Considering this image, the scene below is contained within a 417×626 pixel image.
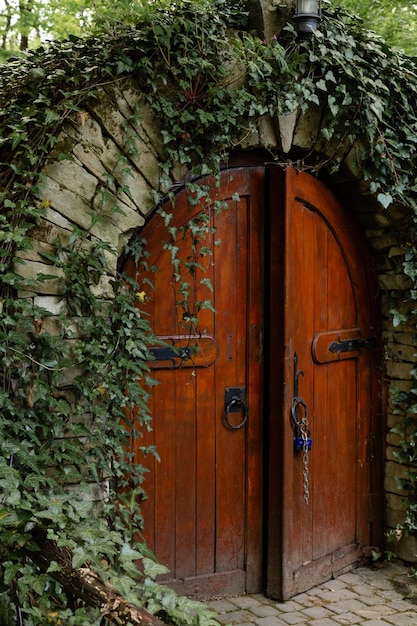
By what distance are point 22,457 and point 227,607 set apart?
1.63 meters

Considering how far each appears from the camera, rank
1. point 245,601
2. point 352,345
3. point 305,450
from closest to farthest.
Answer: point 245,601
point 305,450
point 352,345

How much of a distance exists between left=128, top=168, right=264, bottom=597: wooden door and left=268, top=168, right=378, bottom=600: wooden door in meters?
0.12

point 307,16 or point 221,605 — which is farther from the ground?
point 307,16

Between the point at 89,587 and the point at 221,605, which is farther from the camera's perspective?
the point at 221,605

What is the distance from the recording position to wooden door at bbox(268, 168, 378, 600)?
4.03 m

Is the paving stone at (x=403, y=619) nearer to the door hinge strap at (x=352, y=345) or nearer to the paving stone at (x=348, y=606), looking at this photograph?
the paving stone at (x=348, y=606)

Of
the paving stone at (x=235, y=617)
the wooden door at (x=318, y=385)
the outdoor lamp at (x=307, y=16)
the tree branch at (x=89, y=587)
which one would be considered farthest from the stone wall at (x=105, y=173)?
the paving stone at (x=235, y=617)

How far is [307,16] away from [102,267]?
5.64 ft

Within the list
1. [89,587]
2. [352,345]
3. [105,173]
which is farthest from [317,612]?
[105,173]

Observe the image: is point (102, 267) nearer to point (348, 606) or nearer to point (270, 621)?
point (270, 621)

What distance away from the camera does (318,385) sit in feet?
14.2

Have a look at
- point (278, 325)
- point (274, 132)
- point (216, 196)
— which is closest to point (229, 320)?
point (278, 325)

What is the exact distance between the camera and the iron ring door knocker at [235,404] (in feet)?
13.1

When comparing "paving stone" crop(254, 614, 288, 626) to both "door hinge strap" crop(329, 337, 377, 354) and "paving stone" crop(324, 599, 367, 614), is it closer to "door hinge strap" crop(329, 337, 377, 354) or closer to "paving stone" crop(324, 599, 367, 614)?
"paving stone" crop(324, 599, 367, 614)
